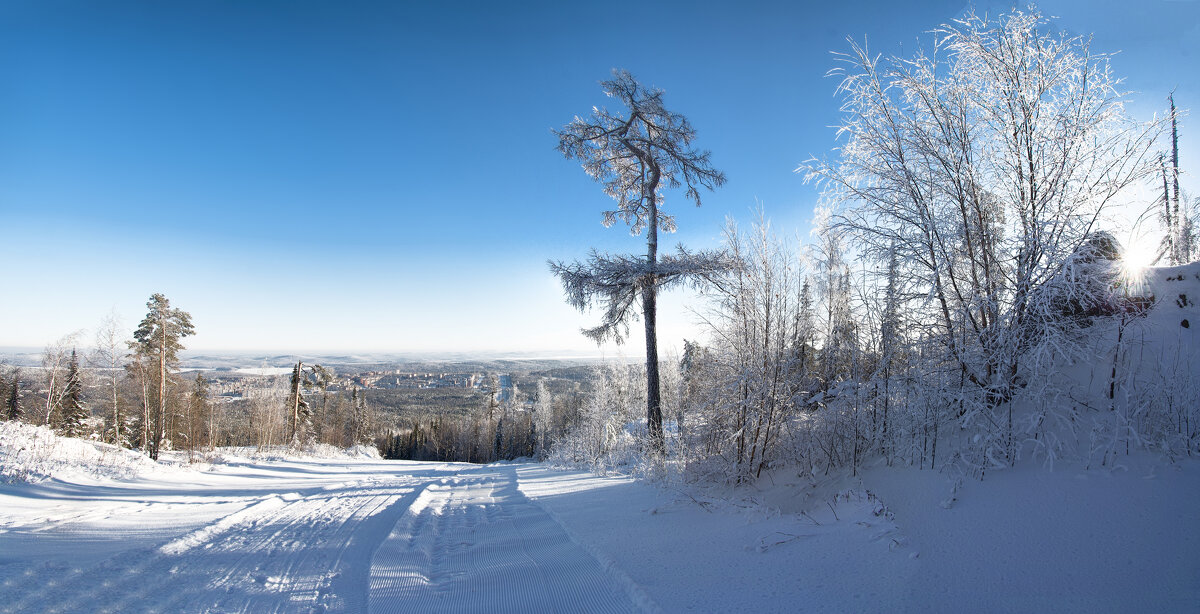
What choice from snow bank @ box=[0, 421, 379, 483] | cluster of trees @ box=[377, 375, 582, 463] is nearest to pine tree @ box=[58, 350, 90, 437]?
snow bank @ box=[0, 421, 379, 483]

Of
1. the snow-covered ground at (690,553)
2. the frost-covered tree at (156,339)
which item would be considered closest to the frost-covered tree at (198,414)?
the frost-covered tree at (156,339)

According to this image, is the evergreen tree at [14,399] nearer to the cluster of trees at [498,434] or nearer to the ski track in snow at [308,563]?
the cluster of trees at [498,434]

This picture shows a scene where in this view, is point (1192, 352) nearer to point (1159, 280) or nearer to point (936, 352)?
point (1159, 280)

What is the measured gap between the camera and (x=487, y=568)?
139 inches

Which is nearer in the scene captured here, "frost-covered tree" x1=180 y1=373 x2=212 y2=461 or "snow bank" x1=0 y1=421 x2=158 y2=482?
"snow bank" x1=0 y1=421 x2=158 y2=482

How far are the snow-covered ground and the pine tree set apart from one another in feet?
83.9

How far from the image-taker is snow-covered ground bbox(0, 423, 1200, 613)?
7.96 feet

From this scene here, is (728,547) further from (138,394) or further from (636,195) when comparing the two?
(138,394)

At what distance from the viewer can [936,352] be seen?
14.2 ft

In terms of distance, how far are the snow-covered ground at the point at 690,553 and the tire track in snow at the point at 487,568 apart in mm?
18

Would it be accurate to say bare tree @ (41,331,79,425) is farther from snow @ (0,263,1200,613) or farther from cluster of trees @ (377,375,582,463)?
cluster of trees @ (377,375,582,463)

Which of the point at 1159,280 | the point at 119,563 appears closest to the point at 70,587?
the point at 119,563

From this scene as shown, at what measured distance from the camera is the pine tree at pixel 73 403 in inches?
857

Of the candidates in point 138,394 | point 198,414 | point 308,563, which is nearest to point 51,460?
point 308,563
